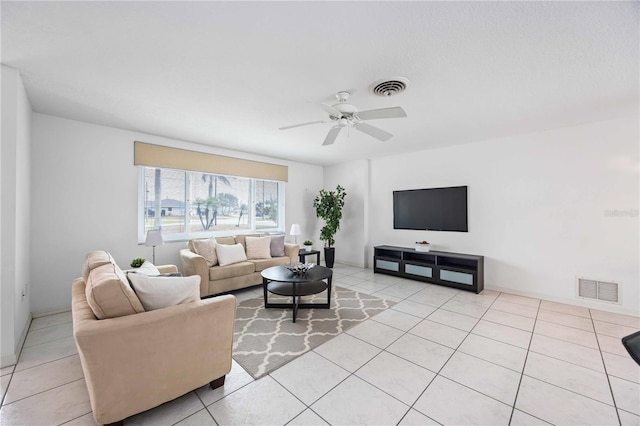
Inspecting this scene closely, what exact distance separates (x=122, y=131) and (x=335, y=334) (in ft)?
13.3

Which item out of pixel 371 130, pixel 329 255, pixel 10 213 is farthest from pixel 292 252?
pixel 10 213

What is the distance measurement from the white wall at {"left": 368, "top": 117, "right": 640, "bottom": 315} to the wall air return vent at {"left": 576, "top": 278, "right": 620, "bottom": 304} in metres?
0.07

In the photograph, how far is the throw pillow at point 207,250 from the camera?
407cm

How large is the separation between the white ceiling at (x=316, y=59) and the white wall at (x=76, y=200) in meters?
0.37

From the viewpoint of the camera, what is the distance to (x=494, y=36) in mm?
1745

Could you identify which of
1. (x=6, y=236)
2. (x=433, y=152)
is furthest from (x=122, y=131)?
(x=433, y=152)

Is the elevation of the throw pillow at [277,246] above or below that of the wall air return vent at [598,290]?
above

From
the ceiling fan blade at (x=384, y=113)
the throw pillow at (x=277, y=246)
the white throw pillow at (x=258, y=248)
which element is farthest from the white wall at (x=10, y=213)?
the throw pillow at (x=277, y=246)

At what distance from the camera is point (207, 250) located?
162 inches

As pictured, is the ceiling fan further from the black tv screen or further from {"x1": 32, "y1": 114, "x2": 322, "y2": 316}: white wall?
{"x1": 32, "y1": 114, "x2": 322, "y2": 316}: white wall

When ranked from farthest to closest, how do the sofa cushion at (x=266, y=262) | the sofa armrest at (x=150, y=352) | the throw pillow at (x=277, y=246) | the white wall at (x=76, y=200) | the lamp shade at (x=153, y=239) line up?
1. the throw pillow at (x=277, y=246)
2. the sofa cushion at (x=266, y=262)
3. the lamp shade at (x=153, y=239)
4. the white wall at (x=76, y=200)
5. the sofa armrest at (x=150, y=352)

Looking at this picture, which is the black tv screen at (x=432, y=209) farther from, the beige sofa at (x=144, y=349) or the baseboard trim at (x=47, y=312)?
the baseboard trim at (x=47, y=312)

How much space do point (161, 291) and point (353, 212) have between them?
480 centimetres

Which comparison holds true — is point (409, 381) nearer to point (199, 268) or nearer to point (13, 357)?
point (199, 268)
